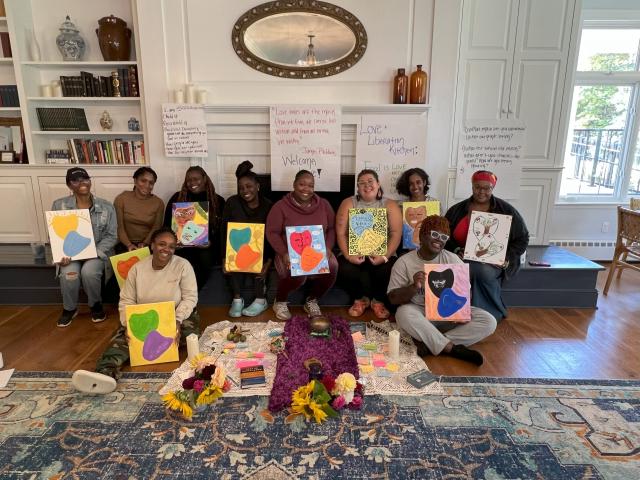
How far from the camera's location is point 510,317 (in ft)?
10.5

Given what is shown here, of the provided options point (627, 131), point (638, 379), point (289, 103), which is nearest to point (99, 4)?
point (289, 103)

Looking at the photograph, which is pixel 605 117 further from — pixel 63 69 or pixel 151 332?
pixel 63 69

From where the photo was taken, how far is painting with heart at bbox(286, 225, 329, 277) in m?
3.10

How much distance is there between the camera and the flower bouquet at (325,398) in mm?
1967

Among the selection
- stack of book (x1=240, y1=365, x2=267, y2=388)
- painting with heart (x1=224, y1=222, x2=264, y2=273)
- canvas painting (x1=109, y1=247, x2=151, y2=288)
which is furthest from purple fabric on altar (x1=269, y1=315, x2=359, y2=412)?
canvas painting (x1=109, y1=247, x2=151, y2=288)

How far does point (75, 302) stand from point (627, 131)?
5486 mm

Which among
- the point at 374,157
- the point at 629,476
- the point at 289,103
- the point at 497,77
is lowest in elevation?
the point at 629,476

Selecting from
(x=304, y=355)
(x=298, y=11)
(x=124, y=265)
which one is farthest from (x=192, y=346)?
(x=298, y=11)

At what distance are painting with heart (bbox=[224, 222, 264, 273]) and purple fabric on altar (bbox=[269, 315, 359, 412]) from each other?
530mm

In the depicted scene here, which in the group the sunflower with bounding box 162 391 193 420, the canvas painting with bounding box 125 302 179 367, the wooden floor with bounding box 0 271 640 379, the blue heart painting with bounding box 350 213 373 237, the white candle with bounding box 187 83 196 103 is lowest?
the wooden floor with bounding box 0 271 640 379

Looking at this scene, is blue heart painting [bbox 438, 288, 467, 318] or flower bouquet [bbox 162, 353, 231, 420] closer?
flower bouquet [bbox 162, 353, 231, 420]

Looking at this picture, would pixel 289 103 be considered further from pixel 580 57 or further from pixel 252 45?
pixel 580 57

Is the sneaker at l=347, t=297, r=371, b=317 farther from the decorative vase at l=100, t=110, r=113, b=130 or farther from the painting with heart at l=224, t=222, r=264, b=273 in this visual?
the decorative vase at l=100, t=110, r=113, b=130

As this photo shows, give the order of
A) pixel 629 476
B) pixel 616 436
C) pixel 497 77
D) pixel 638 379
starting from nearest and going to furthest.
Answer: pixel 629 476, pixel 616 436, pixel 638 379, pixel 497 77
